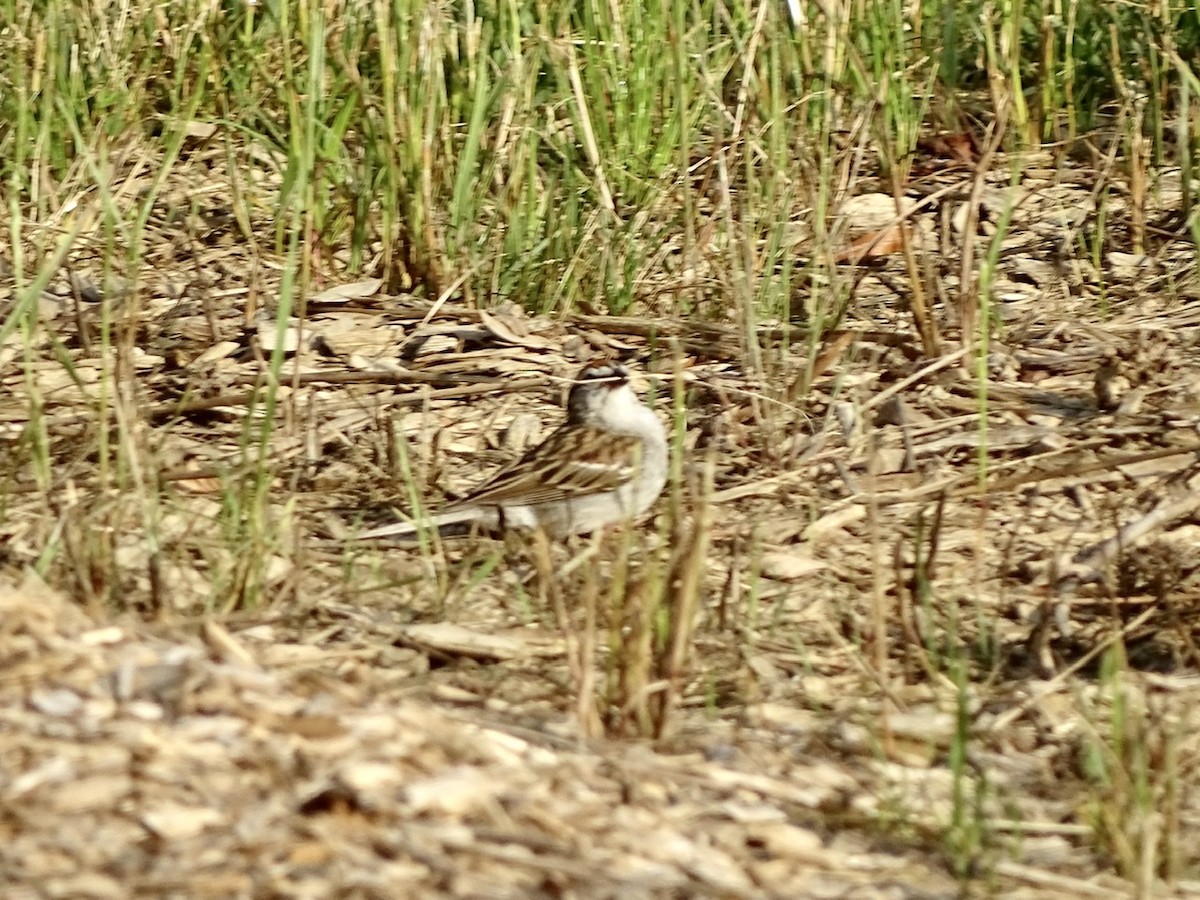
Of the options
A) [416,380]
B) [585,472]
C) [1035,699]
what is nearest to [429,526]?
[585,472]

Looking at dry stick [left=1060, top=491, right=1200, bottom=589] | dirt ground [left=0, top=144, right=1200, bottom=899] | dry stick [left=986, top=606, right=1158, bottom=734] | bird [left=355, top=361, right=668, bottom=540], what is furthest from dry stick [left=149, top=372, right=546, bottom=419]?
dry stick [left=986, top=606, right=1158, bottom=734]

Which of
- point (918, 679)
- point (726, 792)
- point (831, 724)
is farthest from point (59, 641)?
point (918, 679)

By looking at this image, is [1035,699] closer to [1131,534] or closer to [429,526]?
[1131,534]

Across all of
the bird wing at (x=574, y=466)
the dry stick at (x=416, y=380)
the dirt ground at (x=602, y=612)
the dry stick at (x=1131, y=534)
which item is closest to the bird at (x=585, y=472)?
the bird wing at (x=574, y=466)

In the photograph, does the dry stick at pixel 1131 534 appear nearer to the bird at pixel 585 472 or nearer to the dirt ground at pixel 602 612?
the dirt ground at pixel 602 612

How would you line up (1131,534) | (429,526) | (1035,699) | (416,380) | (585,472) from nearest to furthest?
(1035,699) → (1131,534) → (429,526) → (585,472) → (416,380)

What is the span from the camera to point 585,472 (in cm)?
565

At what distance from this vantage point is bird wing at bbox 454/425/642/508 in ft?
18.1

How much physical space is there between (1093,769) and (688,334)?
3004 mm

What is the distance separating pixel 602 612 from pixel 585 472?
1361 millimetres

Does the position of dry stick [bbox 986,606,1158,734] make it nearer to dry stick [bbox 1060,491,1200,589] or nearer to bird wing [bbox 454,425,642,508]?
dry stick [bbox 1060,491,1200,589]

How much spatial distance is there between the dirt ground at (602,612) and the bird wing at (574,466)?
7.4 inches

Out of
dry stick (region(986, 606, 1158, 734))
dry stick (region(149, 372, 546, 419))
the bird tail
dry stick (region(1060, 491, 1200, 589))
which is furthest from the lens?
dry stick (region(149, 372, 546, 419))

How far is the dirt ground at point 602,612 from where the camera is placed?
3330 millimetres
